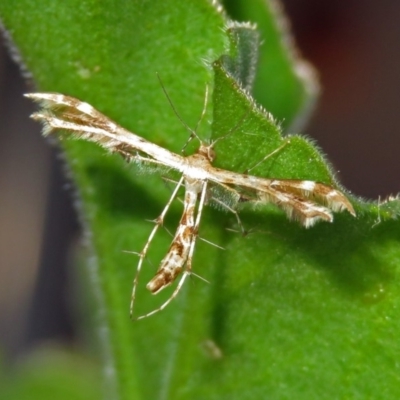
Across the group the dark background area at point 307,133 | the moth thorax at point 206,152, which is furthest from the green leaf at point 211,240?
the dark background area at point 307,133

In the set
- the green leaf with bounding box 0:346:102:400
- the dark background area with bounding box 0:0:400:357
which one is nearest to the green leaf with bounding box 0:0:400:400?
the green leaf with bounding box 0:346:102:400

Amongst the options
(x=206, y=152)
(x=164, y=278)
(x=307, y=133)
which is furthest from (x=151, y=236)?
(x=307, y=133)

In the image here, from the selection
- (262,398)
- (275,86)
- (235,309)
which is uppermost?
(275,86)

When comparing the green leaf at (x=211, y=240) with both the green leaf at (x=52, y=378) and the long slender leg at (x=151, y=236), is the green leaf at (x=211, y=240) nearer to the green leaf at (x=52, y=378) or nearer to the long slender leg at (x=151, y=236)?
the long slender leg at (x=151, y=236)

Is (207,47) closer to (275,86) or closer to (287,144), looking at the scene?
(287,144)

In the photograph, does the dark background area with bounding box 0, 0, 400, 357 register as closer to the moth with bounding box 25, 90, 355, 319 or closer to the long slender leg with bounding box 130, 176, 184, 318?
the long slender leg with bounding box 130, 176, 184, 318

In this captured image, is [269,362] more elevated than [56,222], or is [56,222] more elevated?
[269,362]

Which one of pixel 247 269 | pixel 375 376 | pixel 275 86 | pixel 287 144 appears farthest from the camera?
pixel 275 86

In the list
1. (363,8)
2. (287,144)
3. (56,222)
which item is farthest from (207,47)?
(363,8)
